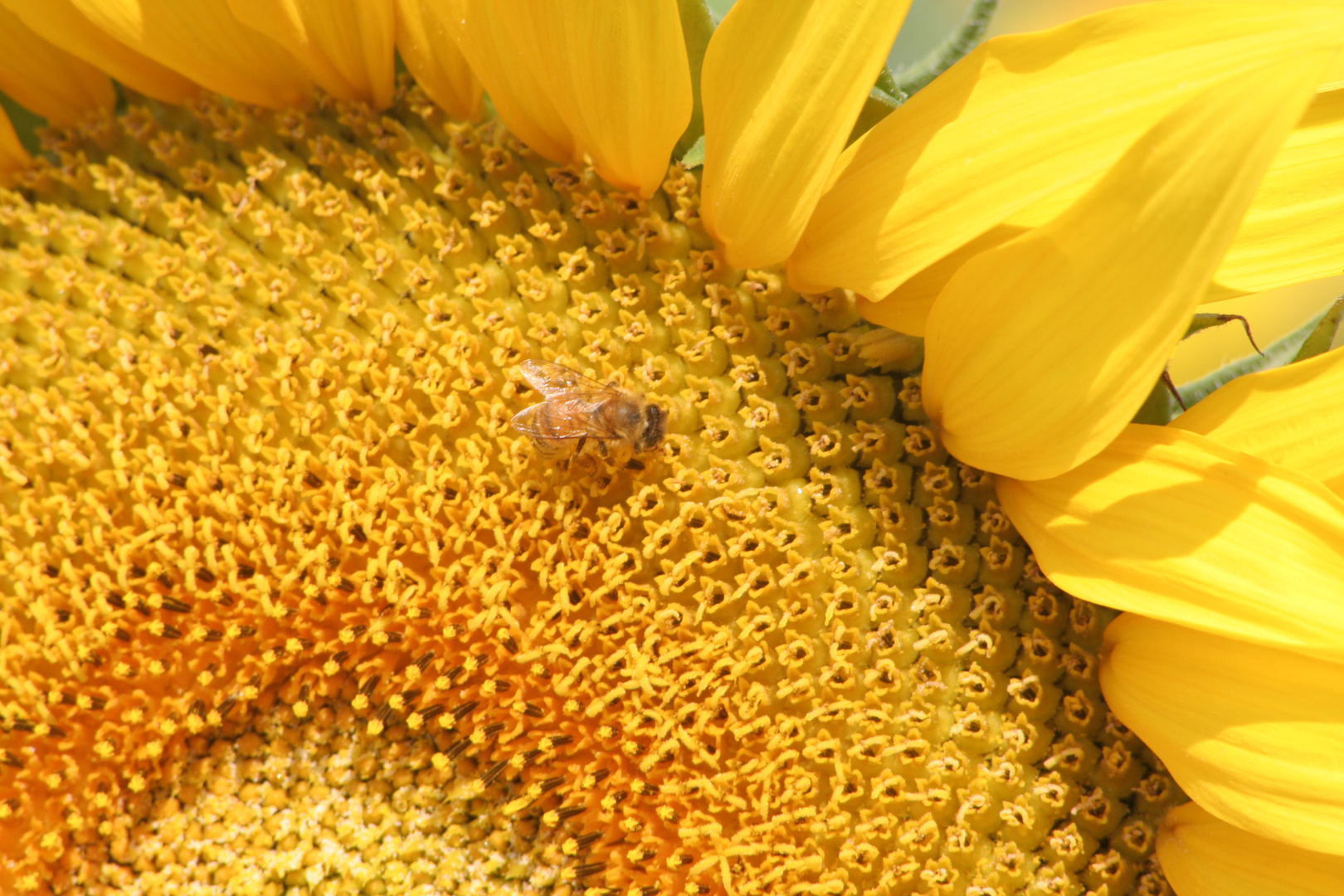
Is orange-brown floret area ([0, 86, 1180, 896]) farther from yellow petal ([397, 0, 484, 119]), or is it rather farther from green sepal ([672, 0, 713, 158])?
green sepal ([672, 0, 713, 158])

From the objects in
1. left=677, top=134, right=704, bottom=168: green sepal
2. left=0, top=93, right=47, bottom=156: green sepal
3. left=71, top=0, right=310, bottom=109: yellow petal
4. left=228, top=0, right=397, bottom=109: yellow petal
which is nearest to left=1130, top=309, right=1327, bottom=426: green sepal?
left=677, top=134, right=704, bottom=168: green sepal

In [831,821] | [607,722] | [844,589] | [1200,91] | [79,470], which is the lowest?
[831,821]

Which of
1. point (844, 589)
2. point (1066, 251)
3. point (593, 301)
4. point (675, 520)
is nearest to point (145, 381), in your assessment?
point (593, 301)

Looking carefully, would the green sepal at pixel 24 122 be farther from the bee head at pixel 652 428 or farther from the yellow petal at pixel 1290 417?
the yellow petal at pixel 1290 417

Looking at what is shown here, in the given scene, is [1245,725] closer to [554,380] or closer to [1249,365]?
[1249,365]

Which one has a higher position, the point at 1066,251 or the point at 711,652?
the point at 1066,251

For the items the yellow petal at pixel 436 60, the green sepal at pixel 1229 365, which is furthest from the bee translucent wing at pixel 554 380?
the green sepal at pixel 1229 365

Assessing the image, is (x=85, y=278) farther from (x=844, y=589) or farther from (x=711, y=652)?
(x=844, y=589)
